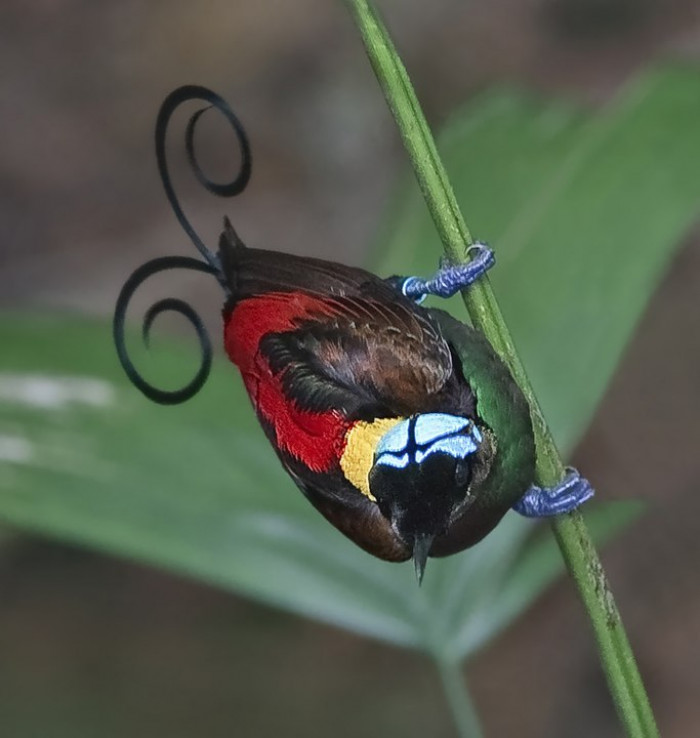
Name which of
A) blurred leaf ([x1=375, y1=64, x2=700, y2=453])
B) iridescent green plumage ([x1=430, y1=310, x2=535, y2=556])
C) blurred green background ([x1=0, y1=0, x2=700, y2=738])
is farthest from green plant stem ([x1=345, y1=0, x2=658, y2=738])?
blurred green background ([x1=0, y1=0, x2=700, y2=738])

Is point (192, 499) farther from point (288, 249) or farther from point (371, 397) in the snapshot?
point (288, 249)

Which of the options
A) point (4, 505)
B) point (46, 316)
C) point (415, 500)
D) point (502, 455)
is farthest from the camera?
point (46, 316)

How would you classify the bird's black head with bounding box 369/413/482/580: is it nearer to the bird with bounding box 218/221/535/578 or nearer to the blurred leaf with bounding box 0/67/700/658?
the bird with bounding box 218/221/535/578

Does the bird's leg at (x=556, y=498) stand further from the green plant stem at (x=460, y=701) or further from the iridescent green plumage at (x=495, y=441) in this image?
the green plant stem at (x=460, y=701)

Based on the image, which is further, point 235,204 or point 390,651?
point 235,204

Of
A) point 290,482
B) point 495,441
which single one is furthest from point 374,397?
point 290,482

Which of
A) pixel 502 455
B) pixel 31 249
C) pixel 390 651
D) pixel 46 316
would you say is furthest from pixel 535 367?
pixel 31 249

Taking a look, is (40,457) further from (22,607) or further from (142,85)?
(142,85)
